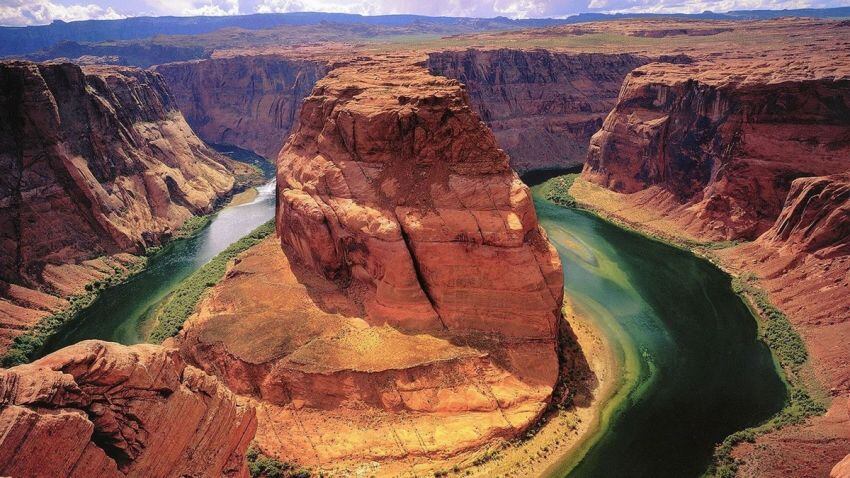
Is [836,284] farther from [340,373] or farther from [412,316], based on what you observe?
[340,373]

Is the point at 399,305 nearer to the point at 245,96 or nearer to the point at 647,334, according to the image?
the point at 647,334

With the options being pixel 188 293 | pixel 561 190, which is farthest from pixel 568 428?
pixel 561 190

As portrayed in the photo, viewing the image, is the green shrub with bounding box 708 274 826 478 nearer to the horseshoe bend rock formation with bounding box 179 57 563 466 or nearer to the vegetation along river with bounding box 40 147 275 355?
the horseshoe bend rock formation with bounding box 179 57 563 466

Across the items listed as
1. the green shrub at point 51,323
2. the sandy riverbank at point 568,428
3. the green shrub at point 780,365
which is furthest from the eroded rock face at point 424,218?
the green shrub at point 51,323

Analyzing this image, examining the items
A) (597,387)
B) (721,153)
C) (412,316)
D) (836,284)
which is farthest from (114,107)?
(836,284)

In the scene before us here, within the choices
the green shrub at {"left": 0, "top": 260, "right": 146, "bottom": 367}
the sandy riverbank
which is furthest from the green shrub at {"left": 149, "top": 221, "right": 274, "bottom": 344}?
the sandy riverbank
